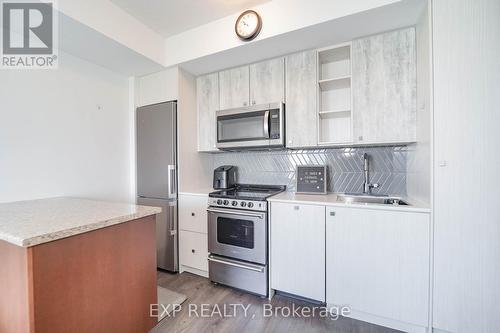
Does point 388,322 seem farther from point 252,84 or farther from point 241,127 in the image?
point 252,84

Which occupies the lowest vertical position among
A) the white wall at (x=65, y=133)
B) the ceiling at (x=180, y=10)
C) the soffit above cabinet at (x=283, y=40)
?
the white wall at (x=65, y=133)

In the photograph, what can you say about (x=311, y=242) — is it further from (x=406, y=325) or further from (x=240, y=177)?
(x=240, y=177)

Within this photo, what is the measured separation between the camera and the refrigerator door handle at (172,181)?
8.18 ft

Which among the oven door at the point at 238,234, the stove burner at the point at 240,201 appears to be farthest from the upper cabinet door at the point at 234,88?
the oven door at the point at 238,234

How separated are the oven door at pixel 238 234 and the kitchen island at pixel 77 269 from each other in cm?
80

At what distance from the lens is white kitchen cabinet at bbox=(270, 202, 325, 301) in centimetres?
183

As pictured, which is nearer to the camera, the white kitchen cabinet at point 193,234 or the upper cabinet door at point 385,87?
the upper cabinet door at point 385,87

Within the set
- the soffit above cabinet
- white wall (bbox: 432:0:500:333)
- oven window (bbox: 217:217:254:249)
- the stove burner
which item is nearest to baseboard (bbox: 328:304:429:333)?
white wall (bbox: 432:0:500:333)

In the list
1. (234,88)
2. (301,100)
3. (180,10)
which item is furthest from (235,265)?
(180,10)

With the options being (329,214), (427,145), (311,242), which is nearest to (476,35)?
(427,145)

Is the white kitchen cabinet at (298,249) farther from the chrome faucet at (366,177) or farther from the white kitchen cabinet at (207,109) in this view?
the white kitchen cabinet at (207,109)

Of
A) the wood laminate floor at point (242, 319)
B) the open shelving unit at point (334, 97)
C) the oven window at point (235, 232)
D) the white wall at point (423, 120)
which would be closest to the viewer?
the white wall at point (423, 120)

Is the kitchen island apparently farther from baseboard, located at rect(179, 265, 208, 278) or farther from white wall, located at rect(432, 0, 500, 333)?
white wall, located at rect(432, 0, 500, 333)

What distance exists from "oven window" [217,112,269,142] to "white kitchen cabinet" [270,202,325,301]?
0.80 metres
